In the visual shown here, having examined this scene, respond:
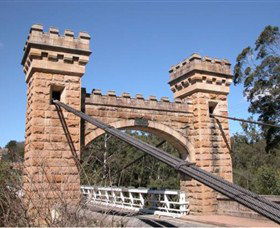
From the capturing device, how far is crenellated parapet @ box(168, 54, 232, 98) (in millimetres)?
11258

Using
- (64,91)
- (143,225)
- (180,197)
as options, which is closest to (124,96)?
(64,91)

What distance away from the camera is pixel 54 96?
9.88m

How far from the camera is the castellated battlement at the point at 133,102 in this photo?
10.1 meters

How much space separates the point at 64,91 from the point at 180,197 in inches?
171

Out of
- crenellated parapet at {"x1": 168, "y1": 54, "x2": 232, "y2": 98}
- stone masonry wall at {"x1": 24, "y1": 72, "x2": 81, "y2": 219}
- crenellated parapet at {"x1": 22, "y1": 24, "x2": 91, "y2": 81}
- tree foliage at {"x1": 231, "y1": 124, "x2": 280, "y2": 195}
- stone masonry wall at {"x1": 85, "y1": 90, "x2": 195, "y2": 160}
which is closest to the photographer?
stone masonry wall at {"x1": 24, "y1": 72, "x2": 81, "y2": 219}

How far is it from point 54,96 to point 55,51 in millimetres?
1246

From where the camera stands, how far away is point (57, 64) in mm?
9469

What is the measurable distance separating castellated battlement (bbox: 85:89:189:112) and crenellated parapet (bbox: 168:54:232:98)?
2.10ft

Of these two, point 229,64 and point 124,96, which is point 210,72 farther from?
point 124,96

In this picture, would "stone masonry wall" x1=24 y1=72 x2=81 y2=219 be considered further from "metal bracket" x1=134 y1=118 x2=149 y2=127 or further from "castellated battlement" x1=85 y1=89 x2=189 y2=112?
"metal bracket" x1=134 y1=118 x2=149 y2=127

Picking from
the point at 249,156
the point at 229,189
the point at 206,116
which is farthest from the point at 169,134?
the point at 249,156

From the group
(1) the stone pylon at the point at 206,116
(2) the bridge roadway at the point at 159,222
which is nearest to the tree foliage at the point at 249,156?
(1) the stone pylon at the point at 206,116

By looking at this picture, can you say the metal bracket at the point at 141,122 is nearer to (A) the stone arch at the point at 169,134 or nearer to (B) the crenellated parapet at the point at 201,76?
(A) the stone arch at the point at 169,134

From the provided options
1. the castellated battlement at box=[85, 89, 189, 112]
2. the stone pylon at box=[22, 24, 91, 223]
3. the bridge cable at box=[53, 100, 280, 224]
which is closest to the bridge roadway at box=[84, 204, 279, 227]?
the bridge cable at box=[53, 100, 280, 224]
